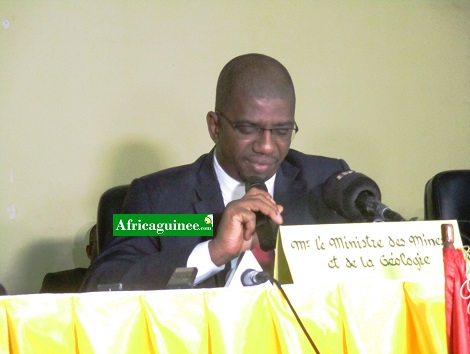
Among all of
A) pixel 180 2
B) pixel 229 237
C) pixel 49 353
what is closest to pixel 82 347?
pixel 49 353

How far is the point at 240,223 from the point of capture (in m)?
1.39

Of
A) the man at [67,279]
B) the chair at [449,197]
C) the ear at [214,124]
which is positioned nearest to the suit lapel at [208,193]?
the ear at [214,124]

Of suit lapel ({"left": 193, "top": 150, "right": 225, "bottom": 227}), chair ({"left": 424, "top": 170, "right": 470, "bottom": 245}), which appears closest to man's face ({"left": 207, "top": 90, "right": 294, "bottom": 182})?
suit lapel ({"left": 193, "top": 150, "right": 225, "bottom": 227})

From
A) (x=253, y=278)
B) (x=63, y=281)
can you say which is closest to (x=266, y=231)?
(x=253, y=278)

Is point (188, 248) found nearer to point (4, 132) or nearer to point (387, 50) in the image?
point (4, 132)

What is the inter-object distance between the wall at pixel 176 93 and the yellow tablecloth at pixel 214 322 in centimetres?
178

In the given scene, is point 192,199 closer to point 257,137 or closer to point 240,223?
point 257,137

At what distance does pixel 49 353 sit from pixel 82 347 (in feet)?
0.17

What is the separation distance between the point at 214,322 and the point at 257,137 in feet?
2.83

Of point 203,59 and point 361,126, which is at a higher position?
point 203,59

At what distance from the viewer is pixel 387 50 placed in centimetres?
297

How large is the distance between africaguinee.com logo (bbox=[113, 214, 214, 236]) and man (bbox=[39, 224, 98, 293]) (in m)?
0.70

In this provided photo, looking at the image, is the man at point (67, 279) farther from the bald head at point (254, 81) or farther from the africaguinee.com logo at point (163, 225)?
the bald head at point (254, 81)

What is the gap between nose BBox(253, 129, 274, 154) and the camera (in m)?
1.71
